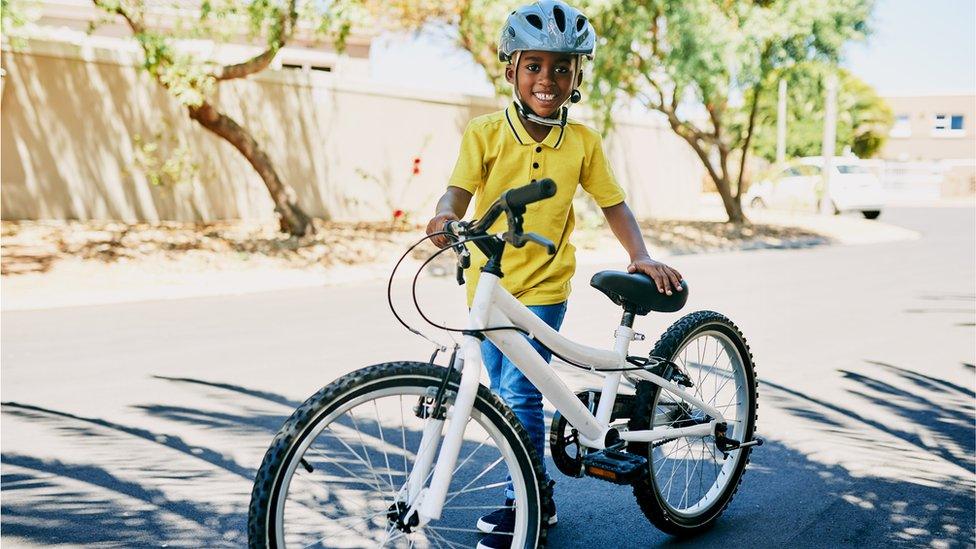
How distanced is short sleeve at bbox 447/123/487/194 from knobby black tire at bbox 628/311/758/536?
0.92 m

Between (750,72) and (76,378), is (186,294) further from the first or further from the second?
(750,72)

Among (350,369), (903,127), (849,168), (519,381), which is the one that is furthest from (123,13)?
(903,127)

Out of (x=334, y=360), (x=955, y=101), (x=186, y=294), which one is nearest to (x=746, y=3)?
(x=186, y=294)

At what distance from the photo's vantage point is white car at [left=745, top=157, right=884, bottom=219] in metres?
26.0

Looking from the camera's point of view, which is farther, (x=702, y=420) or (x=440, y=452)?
(x=702, y=420)

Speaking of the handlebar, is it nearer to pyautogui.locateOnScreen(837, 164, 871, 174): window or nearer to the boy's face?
the boy's face

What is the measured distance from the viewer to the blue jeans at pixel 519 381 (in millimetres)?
3352

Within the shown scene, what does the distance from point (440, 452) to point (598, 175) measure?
4.33ft

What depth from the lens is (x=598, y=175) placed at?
3.41 m

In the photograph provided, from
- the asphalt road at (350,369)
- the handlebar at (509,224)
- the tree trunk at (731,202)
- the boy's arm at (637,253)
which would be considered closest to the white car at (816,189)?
the tree trunk at (731,202)

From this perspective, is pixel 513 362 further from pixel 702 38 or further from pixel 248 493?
pixel 702 38

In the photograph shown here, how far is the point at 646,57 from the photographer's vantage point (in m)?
18.0

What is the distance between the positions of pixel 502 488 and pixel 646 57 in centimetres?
1505

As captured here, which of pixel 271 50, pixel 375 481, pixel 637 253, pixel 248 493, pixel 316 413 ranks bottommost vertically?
pixel 248 493
